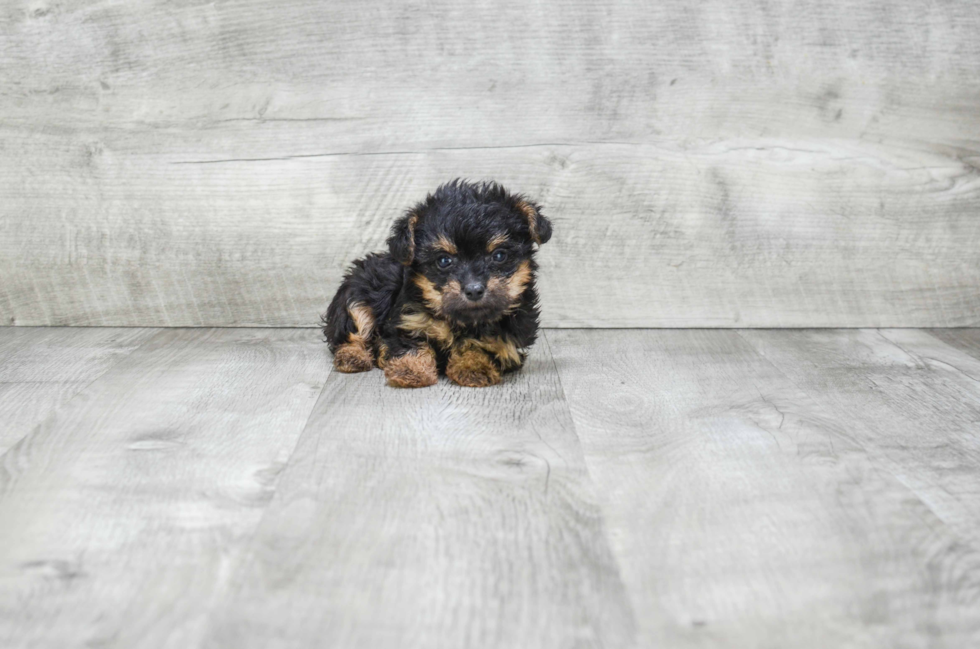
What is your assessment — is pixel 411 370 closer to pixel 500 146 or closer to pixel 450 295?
pixel 450 295

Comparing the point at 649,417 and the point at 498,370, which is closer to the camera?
the point at 649,417

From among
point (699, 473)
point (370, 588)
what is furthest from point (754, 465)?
point (370, 588)

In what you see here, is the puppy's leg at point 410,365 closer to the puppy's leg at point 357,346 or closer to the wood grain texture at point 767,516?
the puppy's leg at point 357,346

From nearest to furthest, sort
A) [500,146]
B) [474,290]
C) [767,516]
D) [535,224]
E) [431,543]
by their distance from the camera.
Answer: [431,543]
[767,516]
[474,290]
[535,224]
[500,146]

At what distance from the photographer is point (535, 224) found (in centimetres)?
309

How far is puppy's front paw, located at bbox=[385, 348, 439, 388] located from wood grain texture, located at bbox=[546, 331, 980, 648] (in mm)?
513

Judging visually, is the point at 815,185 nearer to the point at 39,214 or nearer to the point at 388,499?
the point at 388,499

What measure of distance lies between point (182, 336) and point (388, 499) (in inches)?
84.2

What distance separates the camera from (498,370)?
3.24 m

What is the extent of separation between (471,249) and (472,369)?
456 mm

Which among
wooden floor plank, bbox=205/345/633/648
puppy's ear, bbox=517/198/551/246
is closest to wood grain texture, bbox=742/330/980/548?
wooden floor plank, bbox=205/345/633/648

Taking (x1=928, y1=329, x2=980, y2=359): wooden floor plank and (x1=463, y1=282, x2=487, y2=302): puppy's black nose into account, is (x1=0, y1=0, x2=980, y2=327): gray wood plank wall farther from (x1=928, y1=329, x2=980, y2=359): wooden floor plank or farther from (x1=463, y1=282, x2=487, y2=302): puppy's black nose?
(x1=463, y1=282, x2=487, y2=302): puppy's black nose

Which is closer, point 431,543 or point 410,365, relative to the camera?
point 431,543

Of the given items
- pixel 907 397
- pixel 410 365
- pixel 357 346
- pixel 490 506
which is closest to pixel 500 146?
pixel 357 346
